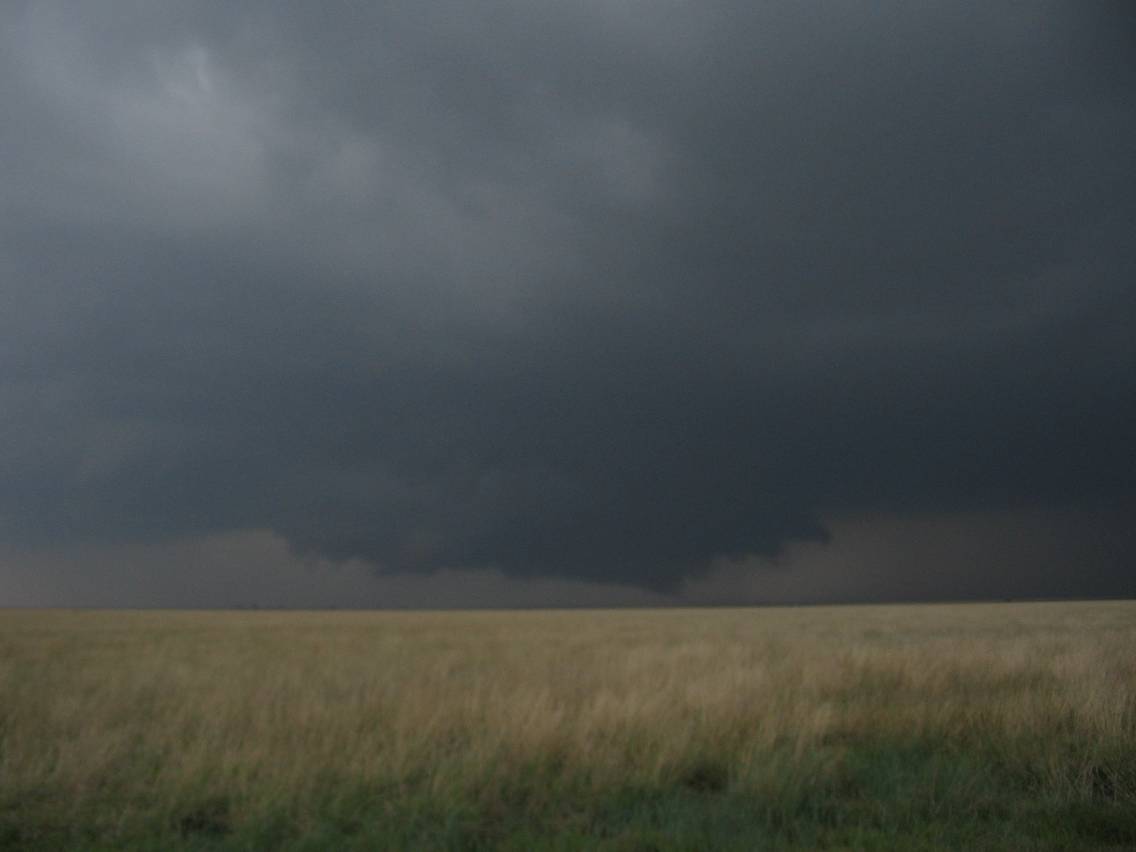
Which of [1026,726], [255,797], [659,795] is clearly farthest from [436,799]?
[1026,726]

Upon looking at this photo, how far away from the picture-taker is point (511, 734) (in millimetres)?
9289

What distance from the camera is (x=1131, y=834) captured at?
680 centimetres

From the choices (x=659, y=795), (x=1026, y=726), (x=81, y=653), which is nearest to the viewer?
(x=659, y=795)

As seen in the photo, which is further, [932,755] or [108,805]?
[932,755]

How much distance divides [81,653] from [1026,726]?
24743 millimetres

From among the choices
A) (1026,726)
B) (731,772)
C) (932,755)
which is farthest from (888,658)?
(731,772)

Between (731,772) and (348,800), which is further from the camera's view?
(731,772)

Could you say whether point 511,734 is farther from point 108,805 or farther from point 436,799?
point 108,805

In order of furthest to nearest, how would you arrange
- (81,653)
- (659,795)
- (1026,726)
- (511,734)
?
(81,653)
(1026,726)
(511,734)
(659,795)

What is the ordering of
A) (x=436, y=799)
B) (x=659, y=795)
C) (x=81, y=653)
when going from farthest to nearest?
(x=81, y=653) < (x=659, y=795) < (x=436, y=799)

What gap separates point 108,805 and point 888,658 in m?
15.0

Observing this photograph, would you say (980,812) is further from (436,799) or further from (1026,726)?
(436,799)

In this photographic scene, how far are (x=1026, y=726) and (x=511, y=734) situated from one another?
22.1ft

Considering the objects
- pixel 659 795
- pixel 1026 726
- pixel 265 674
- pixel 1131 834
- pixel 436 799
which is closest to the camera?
pixel 1131 834
